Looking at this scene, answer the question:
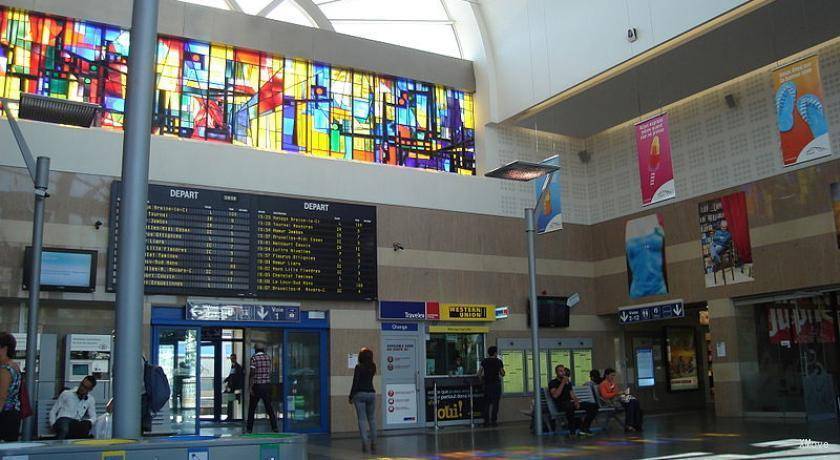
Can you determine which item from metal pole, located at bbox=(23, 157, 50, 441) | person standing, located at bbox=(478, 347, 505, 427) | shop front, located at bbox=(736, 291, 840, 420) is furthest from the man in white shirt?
shop front, located at bbox=(736, 291, 840, 420)

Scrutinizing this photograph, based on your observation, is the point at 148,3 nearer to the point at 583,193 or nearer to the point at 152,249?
the point at 152,249

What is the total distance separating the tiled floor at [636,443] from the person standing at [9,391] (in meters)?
4.86

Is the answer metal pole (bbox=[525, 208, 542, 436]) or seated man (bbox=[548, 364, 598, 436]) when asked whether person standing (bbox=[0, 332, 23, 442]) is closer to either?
metal pole (bbox=[525, 208, 542, 436])

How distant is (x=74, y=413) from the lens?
39.4 ft

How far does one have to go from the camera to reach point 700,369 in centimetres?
2234

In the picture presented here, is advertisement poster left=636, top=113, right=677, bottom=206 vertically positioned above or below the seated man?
above

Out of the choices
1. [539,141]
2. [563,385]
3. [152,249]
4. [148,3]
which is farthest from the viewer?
[539,141]

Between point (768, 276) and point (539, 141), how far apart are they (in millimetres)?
Answer: 6582

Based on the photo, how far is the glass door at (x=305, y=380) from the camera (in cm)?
1609

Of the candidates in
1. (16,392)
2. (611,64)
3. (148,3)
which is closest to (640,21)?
(611,64)

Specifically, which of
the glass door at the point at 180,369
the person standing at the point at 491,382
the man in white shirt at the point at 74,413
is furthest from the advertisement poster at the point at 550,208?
the man in white shirt at the point at 74,413

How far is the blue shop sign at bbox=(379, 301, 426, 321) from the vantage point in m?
17.2

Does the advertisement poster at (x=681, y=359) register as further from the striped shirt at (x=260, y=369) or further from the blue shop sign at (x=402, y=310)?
the striped shirt at (x=260, y=369)

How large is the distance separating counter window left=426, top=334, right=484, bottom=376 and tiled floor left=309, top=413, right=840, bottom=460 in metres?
2.23
